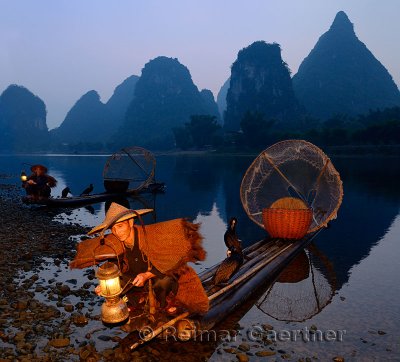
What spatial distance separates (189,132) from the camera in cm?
10656

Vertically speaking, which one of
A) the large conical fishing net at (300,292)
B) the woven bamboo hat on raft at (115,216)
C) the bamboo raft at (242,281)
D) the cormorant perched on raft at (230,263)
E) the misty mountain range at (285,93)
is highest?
the misty mountain range at (285,93)

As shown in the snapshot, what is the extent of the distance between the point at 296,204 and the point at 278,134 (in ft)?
250

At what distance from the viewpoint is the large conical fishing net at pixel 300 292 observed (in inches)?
307

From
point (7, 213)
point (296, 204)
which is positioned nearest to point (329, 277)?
point (296, 204)

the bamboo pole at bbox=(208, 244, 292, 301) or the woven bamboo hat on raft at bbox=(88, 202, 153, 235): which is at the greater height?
the woven bamboo hat on raft at bbox=(88, 202, 153, 235)

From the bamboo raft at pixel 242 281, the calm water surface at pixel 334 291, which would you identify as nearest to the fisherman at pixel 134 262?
the bamboo raft at pixel 242 281

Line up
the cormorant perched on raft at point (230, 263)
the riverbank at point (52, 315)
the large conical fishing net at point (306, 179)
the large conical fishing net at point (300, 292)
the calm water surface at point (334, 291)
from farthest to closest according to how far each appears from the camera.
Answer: the large conical fishing net at point (306, 179)
the large conical fishing net at point (300, 292)
the cormorant perched on raft at point (230, 263)
the calm water surface at point (334, 291)
the riverbank at point (52, 315)

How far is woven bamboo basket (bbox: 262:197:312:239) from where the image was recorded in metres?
10.9

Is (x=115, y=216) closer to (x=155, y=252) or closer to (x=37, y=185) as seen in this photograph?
(x=155, y=252)

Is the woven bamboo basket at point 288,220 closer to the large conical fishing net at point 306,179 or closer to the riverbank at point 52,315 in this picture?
the large conical fishing net at point 306,179

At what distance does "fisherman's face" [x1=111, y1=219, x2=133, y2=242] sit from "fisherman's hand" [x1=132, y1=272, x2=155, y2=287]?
55 cm

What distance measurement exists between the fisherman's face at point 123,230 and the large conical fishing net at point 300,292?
3.91m

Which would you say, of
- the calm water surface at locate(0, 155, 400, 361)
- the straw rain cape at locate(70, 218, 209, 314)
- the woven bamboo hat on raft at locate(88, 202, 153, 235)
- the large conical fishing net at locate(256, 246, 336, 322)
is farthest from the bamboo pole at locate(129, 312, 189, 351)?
the large conical fishing net at locate(256, 246, 336, 322)

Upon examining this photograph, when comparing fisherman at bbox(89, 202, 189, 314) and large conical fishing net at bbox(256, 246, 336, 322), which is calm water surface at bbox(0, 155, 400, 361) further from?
fisherman at bbox(89, 202, 189, 314)
